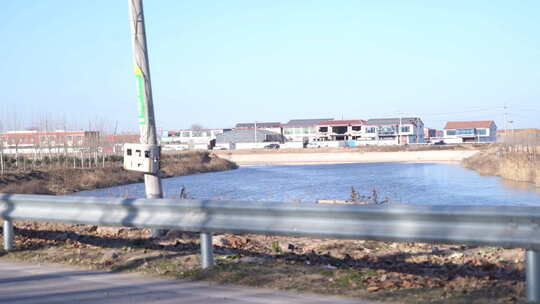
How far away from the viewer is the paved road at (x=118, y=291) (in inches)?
245

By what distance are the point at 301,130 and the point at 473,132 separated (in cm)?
3442

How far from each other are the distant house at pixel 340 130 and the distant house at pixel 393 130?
158 centimetres

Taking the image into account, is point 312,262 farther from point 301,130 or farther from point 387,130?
point 301,130

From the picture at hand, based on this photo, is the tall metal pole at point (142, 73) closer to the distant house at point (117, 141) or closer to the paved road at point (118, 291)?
the paved road at point (118, 291)

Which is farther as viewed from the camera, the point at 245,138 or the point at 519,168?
the point at 245,138

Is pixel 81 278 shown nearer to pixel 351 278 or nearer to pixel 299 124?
pixel 351 278

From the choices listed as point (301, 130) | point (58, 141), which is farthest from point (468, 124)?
point (58, 141)

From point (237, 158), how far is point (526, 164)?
2347 inches

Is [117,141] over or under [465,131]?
over

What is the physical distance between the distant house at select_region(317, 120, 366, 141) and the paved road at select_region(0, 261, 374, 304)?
112 m

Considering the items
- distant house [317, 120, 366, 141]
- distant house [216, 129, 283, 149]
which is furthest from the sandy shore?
distant house [317, 120, 366, 141]

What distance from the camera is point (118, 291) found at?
6.75 metres

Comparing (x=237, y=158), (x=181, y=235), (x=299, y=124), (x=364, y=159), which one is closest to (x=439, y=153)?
(x=364, y=159)

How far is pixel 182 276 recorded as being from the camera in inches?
288
